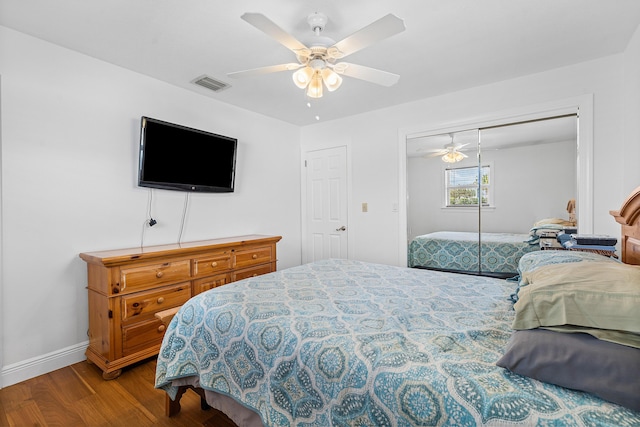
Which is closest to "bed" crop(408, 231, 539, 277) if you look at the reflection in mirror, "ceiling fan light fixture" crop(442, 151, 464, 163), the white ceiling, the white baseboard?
the reflection in mirror

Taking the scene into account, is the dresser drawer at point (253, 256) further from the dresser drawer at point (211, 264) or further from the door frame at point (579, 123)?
the door frame at point (579, 123)

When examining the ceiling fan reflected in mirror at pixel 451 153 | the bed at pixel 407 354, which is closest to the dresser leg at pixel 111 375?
the bed at pixel 407 354

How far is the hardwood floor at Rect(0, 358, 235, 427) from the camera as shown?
1.73 meters

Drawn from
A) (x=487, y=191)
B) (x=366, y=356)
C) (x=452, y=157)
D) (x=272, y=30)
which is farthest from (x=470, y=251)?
(x=272, y=30)

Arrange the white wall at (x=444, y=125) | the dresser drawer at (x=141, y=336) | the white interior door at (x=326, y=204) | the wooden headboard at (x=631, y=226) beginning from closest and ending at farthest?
the wooden headboard at (x=631, y=226) → the dresser drawer at (x=141, y=336) → the white wall at (x=444, y=125) → the white interior door at (x=326, y=204)

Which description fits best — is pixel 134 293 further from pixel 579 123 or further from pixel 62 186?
pixel 579 123

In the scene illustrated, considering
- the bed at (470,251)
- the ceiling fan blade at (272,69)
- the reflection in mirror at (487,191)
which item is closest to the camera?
the ceiling fan blade at (272,69)

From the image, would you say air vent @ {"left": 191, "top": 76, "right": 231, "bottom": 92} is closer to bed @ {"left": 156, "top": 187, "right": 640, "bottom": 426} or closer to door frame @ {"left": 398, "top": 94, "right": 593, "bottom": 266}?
bed @ {"left": 156, "top": 187, "right": 640, "bottom": 426}

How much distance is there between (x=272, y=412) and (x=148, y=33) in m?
2.52

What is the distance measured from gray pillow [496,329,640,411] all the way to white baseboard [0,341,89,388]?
2987 mm

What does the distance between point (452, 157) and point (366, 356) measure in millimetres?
2935

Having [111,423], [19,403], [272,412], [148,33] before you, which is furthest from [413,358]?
[148,33]

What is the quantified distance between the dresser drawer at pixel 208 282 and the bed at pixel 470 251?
2.14m

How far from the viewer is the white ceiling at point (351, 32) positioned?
73.8 inches
